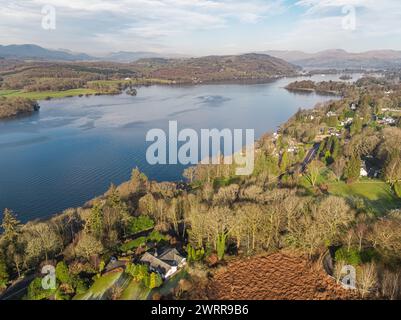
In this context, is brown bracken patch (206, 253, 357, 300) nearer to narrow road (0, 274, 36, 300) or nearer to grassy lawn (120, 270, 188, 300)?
grassy lawn (120, 270, 188, 300)

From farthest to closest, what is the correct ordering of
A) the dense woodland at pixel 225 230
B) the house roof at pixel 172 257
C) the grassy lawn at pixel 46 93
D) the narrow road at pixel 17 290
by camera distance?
1. the grassy lawn at pixel 46 93
2. the house roof at pixel 172 257
3. the narrow road at pixel 17 290
4. the dense woodland at pixel 225 230

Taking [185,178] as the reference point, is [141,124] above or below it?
above

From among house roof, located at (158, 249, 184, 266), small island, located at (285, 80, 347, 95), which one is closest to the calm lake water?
small island, located at (285, 80, 347, 95)

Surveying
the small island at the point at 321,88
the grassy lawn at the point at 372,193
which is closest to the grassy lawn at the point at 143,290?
the grassy lawn at the point at 372,193

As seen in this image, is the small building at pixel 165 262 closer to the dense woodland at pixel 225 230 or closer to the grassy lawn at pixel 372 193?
the dense woodland at pixel 225 230

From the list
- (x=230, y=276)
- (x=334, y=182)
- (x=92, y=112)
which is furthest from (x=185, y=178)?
(x=92, y=112)

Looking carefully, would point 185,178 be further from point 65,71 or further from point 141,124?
point 65,71
